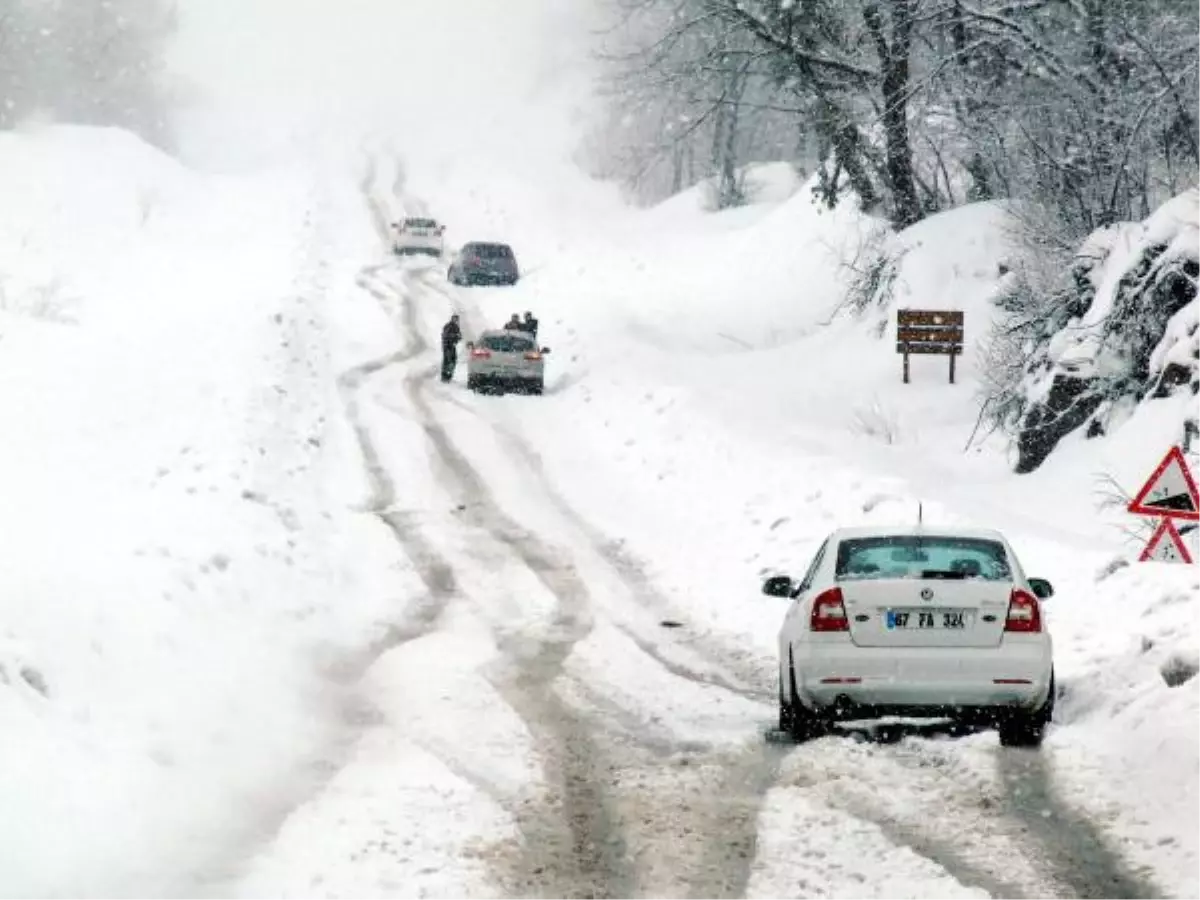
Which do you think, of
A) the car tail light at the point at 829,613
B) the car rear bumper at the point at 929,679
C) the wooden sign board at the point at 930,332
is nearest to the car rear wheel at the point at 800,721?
the car rear bumper at the point at 929,679

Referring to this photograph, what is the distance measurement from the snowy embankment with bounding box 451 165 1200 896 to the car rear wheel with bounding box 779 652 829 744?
1034 mm

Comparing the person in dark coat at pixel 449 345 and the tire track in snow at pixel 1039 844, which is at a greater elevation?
the person in dark coat at pixel 449 345

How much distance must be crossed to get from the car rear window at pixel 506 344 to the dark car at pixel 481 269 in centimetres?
1671

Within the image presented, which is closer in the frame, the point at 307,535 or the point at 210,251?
the point at 307,535

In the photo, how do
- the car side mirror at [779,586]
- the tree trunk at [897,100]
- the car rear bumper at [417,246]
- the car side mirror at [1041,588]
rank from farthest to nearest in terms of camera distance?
the car rear bumper at [417,246] < the tree trunk at [897,100] < the car side mirror at [779,586] < the car side mirror at [1041,588]

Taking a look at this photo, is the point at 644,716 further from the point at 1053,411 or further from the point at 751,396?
the point at 751,396

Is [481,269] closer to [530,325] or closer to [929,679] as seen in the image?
[530,325]

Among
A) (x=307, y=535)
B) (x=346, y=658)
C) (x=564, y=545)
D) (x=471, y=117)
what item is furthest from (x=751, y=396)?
(x=471, y=117)

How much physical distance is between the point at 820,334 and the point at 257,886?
91.5 ft

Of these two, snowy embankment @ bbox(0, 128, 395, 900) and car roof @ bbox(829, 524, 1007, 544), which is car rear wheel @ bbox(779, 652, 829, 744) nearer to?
car roof @ bbox(829, 524, 1007, 544)

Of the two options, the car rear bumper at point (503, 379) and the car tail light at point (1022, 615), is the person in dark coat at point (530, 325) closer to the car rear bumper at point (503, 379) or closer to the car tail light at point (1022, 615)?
the car rear bumper at point (503, 379)

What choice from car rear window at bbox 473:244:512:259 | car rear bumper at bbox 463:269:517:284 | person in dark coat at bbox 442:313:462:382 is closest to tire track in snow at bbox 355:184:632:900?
person in dark coat at bbox 442:313:462:382

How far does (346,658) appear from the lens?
12727 mm

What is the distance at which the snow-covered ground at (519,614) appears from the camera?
7.35m
